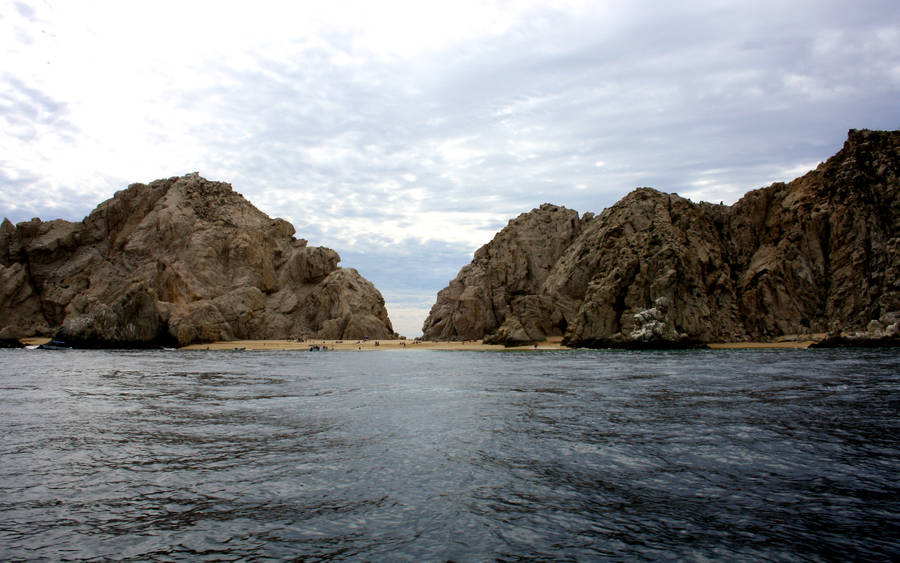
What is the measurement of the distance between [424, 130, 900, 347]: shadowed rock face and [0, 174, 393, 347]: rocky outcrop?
101 feet

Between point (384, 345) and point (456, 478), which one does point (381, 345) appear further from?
point (456, 478)

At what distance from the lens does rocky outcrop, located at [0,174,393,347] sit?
297 ft

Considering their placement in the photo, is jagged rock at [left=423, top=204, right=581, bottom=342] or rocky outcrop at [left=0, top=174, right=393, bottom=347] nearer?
rocky outcrop at [left=0, top=174, right=393, bottom=347]

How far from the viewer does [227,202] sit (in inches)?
4198

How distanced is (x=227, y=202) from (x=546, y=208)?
6743 centimetres

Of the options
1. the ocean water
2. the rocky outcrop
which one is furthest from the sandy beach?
the ocean water

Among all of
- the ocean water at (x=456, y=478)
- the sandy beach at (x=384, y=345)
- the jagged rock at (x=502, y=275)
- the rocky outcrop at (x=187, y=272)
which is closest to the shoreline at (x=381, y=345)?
the sandy beach at (x=384, y=345)

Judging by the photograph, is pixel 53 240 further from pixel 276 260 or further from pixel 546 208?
pixel 546 208

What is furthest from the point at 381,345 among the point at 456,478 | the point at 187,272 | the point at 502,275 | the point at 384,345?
the point at 456,478

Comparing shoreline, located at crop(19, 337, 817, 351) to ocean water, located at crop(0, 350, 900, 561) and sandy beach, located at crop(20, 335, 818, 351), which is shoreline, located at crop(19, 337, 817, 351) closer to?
sandy beach, located at crop(20, 335, 818, 351)

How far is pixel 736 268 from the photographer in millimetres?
89812

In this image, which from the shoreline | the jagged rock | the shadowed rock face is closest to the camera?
the shadowed rock face

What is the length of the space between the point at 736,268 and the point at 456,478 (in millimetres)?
92577

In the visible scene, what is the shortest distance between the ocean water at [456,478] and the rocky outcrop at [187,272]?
233 ft
